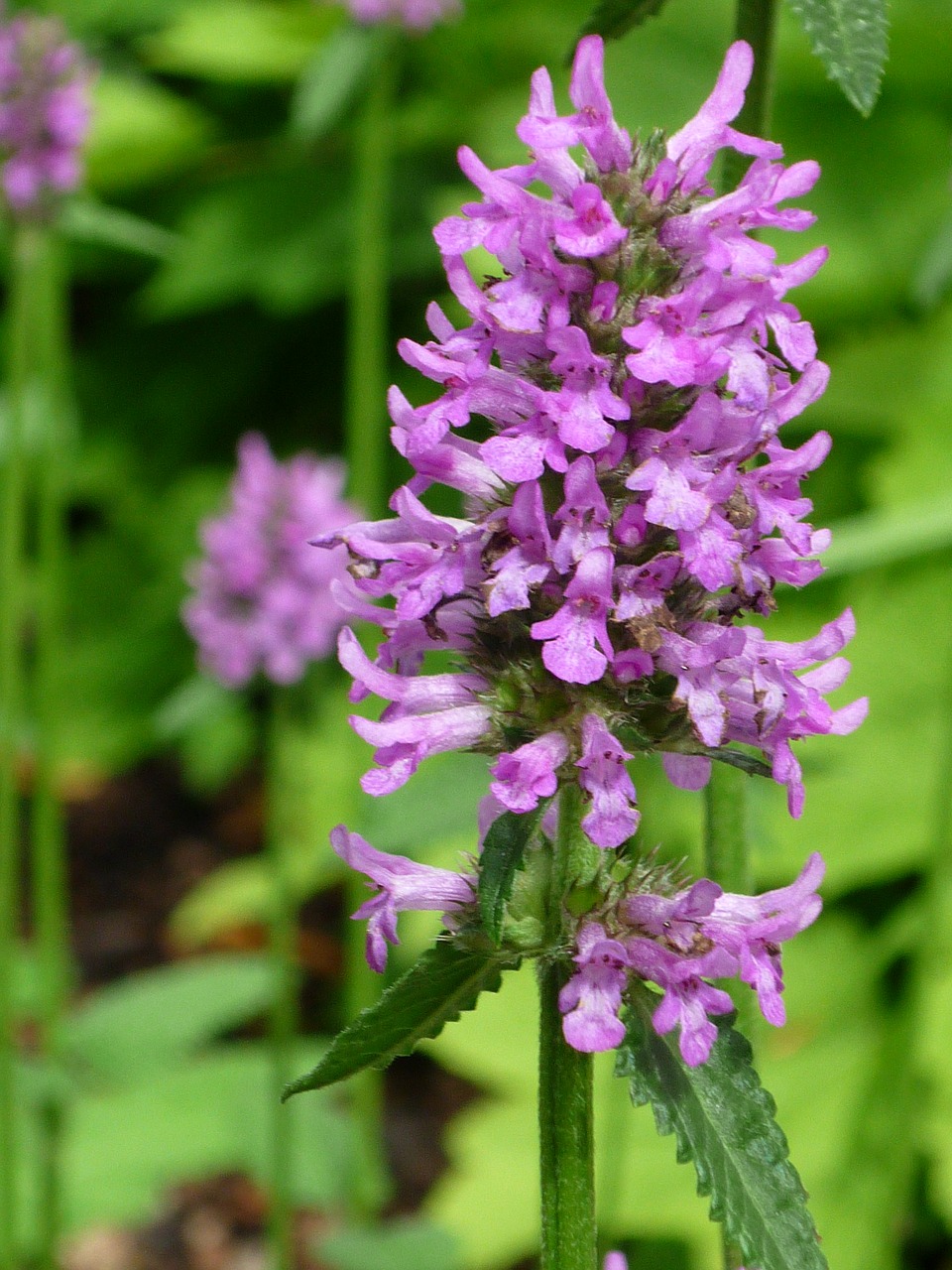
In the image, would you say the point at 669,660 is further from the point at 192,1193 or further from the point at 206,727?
the point at 206,727

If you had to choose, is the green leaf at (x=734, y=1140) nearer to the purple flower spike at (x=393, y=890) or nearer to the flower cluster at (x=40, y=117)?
the purple flower spike at (x=393, y=890)

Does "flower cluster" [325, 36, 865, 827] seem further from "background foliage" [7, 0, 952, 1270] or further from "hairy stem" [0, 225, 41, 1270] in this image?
"hairy stem" [0, 225, 41, 1270]

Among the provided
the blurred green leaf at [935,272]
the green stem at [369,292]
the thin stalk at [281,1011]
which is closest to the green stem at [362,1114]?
the thin stalk at [281,1011]

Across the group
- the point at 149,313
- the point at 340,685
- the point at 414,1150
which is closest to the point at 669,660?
the point at 414,1150

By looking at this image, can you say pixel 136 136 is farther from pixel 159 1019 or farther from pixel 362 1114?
pixel 362 1114

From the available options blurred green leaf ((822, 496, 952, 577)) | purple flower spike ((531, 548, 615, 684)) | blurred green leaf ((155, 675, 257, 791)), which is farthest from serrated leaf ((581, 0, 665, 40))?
blurred green leaf ((155, 675, 257, 791))
